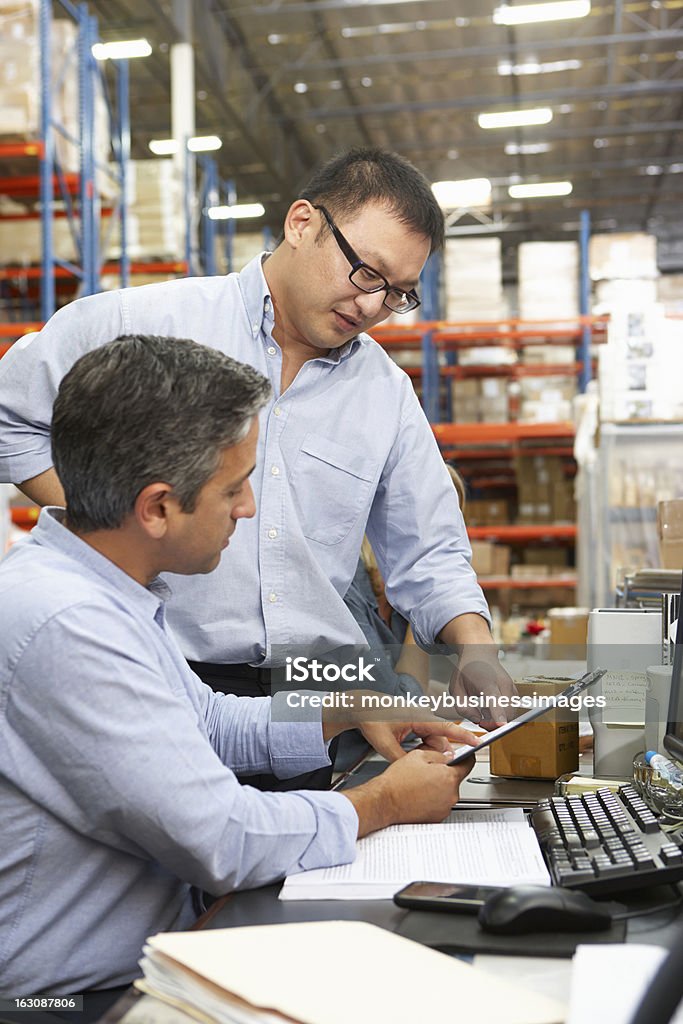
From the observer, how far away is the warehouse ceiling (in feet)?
32.4

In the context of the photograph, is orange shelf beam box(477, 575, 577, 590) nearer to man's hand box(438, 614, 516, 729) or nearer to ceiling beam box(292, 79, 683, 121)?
ceiling beam box(292, 79, 683, 121)

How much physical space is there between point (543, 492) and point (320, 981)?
8.72 meters

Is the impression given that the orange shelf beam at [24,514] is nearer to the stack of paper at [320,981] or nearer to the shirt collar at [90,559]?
the shirt collar at [90,559]

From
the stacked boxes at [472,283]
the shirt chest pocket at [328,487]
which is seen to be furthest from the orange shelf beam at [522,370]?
the shirt chest pocket at [328,487]

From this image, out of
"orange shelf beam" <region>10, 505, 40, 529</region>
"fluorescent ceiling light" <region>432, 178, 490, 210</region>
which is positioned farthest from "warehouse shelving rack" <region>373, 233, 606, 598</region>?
"orange shelf beam" <region>10, 505, 40, 529</region>

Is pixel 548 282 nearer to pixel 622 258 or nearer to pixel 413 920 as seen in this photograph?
pixel 622 258

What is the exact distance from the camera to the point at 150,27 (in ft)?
30.5

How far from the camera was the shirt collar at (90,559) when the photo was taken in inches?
51.2

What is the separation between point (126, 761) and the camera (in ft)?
3.73

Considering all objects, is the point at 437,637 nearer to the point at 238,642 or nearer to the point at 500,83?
the point at 238,642

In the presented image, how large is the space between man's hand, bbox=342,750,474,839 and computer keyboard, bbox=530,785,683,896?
0.12 meters

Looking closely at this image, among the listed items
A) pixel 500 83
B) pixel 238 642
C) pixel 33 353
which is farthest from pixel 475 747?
pixel 500 83

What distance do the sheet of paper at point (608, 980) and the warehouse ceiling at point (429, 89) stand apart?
8.53m

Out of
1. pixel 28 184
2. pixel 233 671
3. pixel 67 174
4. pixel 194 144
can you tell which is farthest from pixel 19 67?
pixel 194 144
